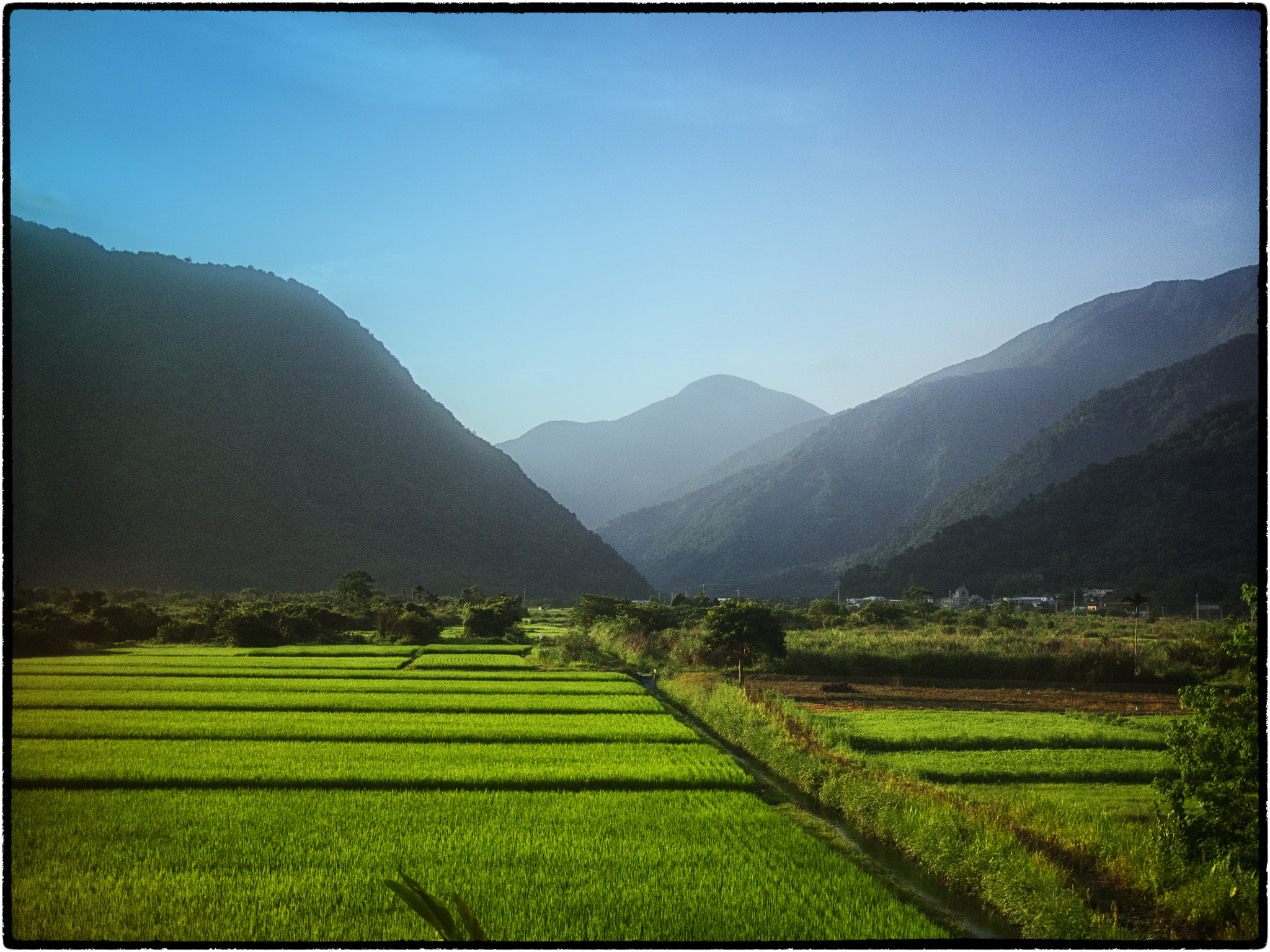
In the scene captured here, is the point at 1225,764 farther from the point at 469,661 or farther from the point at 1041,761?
the point at 469,661

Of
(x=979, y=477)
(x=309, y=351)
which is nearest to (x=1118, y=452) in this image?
(x=979, y=477)

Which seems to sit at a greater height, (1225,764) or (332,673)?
(1225,764)

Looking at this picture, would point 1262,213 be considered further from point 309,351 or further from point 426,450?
point 309,351

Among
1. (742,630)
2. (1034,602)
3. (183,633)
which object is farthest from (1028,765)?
(1034,602)

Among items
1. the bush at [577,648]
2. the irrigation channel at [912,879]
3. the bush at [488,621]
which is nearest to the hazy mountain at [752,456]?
the bush at [488,621]

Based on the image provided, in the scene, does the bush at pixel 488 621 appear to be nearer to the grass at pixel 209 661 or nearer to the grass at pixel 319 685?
the grass at pixel 209 661
